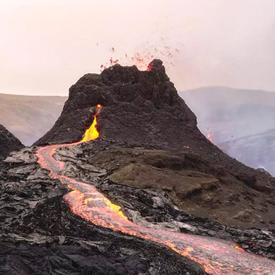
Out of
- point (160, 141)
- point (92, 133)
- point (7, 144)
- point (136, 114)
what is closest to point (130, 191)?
point (7, 144)

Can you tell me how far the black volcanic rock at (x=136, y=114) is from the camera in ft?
232

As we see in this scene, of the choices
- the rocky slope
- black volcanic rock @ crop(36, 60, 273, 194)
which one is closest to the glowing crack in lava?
the rocky slope

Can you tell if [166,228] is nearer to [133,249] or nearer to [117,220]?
[117,220]

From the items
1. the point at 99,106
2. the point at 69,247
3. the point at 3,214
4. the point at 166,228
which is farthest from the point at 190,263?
the point at 99,106

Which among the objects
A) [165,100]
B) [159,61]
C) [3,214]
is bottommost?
[3,214]

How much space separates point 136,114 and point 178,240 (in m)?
47.5

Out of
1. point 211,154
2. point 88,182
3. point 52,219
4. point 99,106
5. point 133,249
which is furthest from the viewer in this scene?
point 99,106

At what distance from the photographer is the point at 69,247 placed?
2347cm

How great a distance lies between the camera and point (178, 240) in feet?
96.9

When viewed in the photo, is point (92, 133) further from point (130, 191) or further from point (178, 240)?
point (178, 240)

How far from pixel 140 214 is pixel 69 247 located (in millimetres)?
12752

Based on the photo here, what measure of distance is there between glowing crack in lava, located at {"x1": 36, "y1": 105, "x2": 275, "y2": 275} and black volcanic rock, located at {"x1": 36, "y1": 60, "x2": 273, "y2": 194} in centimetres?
3073

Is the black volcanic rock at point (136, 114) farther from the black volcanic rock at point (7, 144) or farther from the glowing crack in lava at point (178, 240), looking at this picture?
the glowing crack in lava at point (178, 240)

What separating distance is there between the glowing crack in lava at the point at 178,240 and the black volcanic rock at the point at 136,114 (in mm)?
30729
